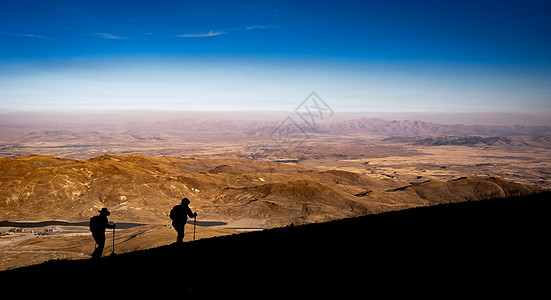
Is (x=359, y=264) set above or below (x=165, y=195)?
above

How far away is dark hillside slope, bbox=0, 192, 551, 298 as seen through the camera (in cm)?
637

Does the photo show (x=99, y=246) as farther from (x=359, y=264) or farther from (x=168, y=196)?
(x=168, y=196)

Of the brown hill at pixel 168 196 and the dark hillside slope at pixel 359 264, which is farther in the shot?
the brown hill at pixel 168 196

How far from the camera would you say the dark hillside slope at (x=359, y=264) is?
6.37 metres

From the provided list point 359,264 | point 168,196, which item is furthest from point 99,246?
point 168,196

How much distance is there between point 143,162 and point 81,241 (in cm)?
6969

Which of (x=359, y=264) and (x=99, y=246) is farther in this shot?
(x=99, y=246)

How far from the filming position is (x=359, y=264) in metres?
8.09

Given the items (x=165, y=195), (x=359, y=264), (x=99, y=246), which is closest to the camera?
(x=359, y=264)

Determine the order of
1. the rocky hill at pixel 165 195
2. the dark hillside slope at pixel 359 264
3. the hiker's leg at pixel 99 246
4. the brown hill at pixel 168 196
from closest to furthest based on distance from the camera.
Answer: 1. the dark hillside slope at pixel 359 264
2. the hiker's leg at pixel 99 246
3. the brown hill at pixel 168 196
4. the rocky hill at pixel 165 195

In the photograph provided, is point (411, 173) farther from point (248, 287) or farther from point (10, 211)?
point (248, 287)

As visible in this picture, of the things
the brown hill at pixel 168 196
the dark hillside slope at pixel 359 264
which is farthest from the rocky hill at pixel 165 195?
the dark hillside slope at pixel 359 264

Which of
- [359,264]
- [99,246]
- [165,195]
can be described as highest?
[359,264]

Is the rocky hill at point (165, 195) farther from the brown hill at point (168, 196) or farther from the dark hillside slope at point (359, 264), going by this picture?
the dark hillside slope at point (359, 264)
